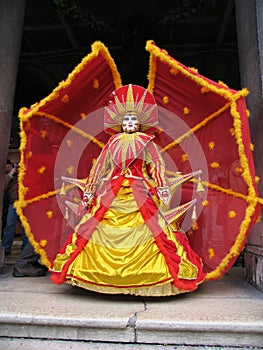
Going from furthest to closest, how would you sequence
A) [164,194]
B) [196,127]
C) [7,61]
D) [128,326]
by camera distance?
1. [7,61]
2. [196,127]
3. [164,194]
4. [128,326]

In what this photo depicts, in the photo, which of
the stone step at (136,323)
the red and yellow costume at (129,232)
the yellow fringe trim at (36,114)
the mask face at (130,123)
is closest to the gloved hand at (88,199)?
the red and yellow costume at (129,232)

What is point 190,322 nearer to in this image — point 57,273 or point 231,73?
point 57,273

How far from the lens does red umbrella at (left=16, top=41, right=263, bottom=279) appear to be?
9.20ft

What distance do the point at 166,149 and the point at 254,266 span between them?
5.13 feet

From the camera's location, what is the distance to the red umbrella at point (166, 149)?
2.80m

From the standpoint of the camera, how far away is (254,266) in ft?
9.94

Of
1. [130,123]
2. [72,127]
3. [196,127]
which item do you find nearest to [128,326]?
[130,123]

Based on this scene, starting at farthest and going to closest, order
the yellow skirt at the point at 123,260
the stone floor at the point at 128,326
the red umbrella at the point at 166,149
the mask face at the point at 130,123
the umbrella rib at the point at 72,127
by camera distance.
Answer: the umbrella rib at the point at 72,127
the mask face at the point at 130,123
the red umbrella at the point at 166,149
the yellow skirt at the point at 123,260
the stone floor at the point at 128,326

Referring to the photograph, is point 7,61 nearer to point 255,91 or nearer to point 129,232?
point 129,232

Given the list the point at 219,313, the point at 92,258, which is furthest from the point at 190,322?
the point at 92,258

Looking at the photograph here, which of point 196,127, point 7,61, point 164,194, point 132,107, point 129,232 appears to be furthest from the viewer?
point 7,61

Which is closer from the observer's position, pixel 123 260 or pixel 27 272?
pixel 123 260

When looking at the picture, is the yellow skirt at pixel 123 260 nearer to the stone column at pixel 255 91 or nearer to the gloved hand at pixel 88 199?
the gloved hand at pixel 88 199

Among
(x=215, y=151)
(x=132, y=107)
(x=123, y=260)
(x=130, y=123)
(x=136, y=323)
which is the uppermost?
(x=132, y=107)
